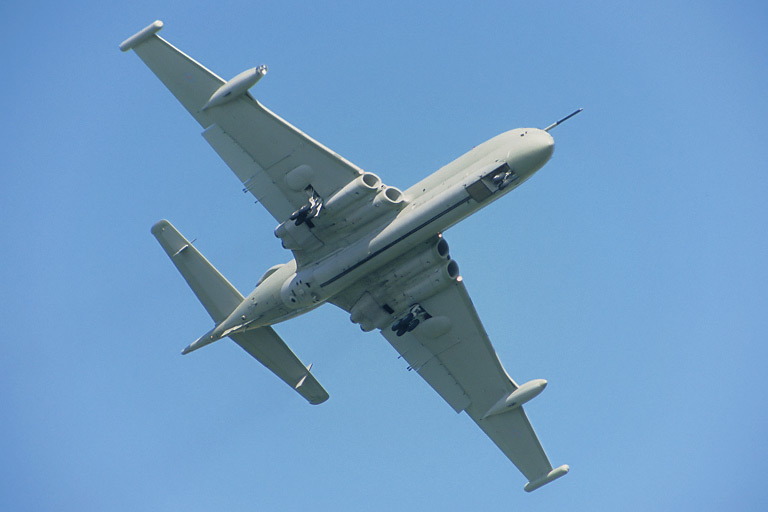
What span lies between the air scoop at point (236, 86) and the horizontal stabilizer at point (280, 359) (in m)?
10.6

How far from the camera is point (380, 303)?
42812 mm

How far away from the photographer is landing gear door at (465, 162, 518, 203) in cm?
3844

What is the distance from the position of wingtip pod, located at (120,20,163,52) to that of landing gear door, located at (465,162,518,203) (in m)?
14.7

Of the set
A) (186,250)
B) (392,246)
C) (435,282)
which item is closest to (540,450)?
(435,282)

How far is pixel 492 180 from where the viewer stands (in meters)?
38.5

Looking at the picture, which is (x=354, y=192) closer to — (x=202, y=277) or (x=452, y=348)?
(x=202, y=277)

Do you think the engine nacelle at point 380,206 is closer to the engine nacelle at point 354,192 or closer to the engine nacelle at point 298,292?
the engine nacelle at point 354,192

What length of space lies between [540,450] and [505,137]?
50.1ft

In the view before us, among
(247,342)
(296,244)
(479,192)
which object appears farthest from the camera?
(247,342)

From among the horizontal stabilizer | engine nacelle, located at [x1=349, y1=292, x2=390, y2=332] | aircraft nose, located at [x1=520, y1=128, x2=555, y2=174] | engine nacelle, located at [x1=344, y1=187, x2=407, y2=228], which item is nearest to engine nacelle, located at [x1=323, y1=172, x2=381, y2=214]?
engine nacelle, located at [x1=344, y1=187, x2=407, y2=228]

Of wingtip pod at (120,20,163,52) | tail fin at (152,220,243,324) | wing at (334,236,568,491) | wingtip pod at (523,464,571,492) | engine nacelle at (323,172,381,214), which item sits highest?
wingtip pod at (120,20,163,52)

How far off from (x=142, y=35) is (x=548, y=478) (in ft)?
88.3

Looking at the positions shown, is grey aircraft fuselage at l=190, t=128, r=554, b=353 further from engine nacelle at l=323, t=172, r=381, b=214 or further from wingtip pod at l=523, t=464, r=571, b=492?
wingtip pod at l=523, t=464, r=571, b=492

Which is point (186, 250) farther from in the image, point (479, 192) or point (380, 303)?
point (479, 192)
